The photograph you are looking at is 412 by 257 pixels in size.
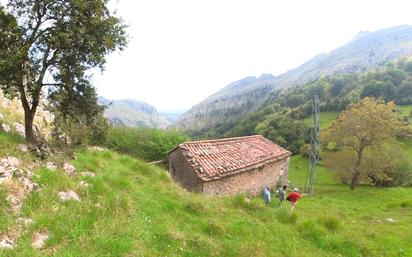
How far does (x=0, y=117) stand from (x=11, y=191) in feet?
35.2

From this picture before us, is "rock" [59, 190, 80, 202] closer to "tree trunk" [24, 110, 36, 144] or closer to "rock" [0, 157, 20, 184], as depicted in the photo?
"rock" [0, 157, 20, 184]

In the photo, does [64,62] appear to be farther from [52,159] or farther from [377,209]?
[377,209]

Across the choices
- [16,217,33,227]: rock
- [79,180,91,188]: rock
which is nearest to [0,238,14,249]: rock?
[16,217,33,227]: rock

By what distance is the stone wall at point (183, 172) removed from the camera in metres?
26.5

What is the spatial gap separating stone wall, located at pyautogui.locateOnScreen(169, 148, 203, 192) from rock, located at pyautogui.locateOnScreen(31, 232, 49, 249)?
55.6 feet

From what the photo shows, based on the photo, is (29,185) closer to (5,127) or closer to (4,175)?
(4,175)

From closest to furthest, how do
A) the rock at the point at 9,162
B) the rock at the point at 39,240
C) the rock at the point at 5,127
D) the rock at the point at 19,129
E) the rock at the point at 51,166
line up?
the rock at the point at 39,240 < the rock at the point at 9,162 < the rock at the point at 51,166 < the rock at the point at 5,127 < the rock at the point at 19,129

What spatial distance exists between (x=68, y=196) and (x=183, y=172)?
57.6 feet

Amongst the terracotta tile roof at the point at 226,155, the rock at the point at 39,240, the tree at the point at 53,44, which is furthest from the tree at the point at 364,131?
the rock at the point at 39,240

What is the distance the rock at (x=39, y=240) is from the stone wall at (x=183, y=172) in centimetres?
1696

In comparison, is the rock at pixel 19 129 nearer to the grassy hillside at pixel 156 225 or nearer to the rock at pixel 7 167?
the grassy hillside at pixel 156 225

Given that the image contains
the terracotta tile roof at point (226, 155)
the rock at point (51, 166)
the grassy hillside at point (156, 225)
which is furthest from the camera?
the terracotta tile roof at point (226, 155)

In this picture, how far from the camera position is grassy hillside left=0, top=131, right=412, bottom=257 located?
9.37 metres

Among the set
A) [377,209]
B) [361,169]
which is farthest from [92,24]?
[361,169]
